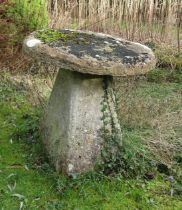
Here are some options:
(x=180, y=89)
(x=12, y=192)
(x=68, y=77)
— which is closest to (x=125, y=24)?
(x=180, y=89)

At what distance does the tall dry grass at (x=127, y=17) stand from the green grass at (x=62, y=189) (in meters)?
3.66

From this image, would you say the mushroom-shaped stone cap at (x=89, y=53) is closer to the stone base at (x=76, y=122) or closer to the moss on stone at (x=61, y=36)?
the moss on stone at (x=61, y=36)

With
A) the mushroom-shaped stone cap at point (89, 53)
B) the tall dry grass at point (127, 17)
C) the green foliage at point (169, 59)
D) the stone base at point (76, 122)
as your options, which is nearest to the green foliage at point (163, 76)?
the green foliage at point (169, 59)

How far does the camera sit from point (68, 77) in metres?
3.15

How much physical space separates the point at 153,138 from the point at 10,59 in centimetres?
258

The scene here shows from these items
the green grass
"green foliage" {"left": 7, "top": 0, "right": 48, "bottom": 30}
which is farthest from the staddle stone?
"green foliage" {"left": 7, "top": 0, "right": 48, "bottom": 30}

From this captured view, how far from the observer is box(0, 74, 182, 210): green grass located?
294 cm

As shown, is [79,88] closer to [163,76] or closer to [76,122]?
[76,122]

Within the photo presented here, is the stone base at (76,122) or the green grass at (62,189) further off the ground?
the stone base at (76,122)

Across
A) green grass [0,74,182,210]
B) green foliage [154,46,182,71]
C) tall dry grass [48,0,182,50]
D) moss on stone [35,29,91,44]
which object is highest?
moss on stone [35,29,91,44]

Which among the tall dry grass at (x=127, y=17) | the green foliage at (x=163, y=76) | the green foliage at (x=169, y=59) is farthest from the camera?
the tall dry grass at (x=127, y=17)

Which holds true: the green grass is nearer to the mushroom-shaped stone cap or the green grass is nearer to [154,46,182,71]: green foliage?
the mushroom-shaped stone cap

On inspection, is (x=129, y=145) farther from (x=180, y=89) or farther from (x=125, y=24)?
(x=125, y=24)

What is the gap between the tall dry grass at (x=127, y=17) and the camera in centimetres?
693
